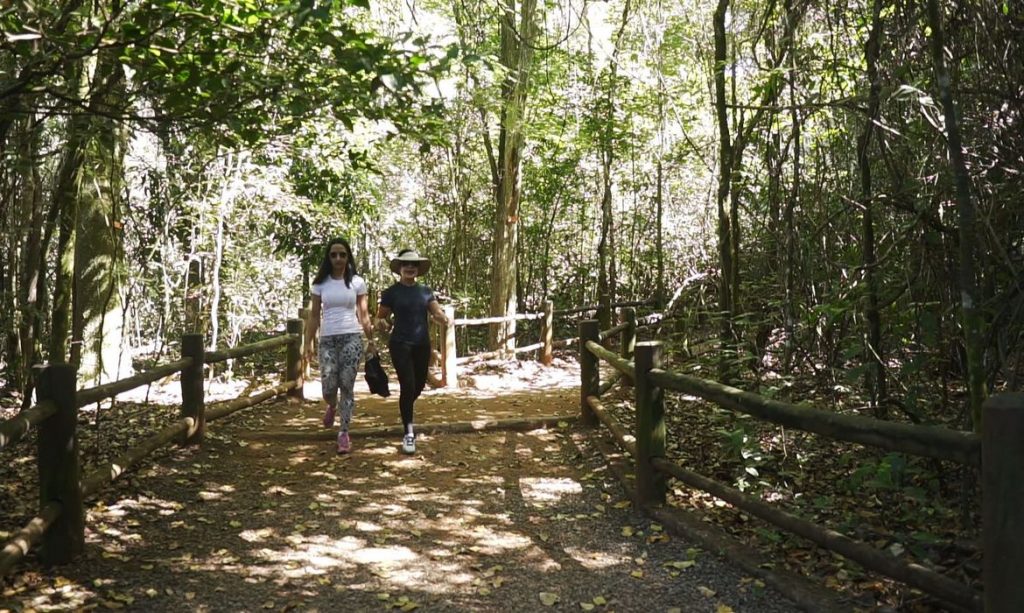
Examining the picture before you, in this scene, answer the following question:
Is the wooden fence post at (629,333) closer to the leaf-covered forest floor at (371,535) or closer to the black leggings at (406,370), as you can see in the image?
the leaf-covered forest floor at (371,535)

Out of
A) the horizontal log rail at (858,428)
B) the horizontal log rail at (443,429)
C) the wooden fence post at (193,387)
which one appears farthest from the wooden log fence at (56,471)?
the horizontal log rail at (858,428)

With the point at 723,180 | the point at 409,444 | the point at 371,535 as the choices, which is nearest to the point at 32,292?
the point at 409,444

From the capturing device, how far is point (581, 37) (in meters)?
16.1

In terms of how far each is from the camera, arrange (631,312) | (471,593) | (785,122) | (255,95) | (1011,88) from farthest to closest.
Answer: (631,312)
(785,122)
(255,95)
(471,593)
(1011,88)

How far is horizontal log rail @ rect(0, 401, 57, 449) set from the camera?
3494mm

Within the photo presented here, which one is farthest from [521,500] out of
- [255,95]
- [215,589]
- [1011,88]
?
[1011,88]

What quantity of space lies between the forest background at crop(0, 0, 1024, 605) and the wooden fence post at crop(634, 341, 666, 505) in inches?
25.5

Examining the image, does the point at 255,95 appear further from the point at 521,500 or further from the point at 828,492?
the point at 828,492

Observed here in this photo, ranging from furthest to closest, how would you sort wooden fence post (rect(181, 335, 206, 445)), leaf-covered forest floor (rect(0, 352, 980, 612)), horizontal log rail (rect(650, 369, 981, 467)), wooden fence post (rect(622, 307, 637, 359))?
wooden fence post (rect(622, 307, 637, 359)) < wooden fence post (rect(181, 335, 206, 445)) < leaf-covered forest floor (rect(0, 352, 980, 612)) < horizontal log rail (rect(650, 369, 981, 467))

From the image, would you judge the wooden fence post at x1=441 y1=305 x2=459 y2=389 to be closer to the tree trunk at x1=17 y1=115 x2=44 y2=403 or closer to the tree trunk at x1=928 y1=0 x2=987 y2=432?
the tree trunk at x1=17 y1=115 x2=44 y2=403

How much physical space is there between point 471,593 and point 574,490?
1.96 metres

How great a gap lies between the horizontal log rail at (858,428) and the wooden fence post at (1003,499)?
16 centimetres

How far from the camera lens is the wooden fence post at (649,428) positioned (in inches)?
202

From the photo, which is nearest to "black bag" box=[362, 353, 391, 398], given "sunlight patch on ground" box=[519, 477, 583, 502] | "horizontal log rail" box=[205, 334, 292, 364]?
"horizontal log rail" box=[205, 334, 292, 364]
